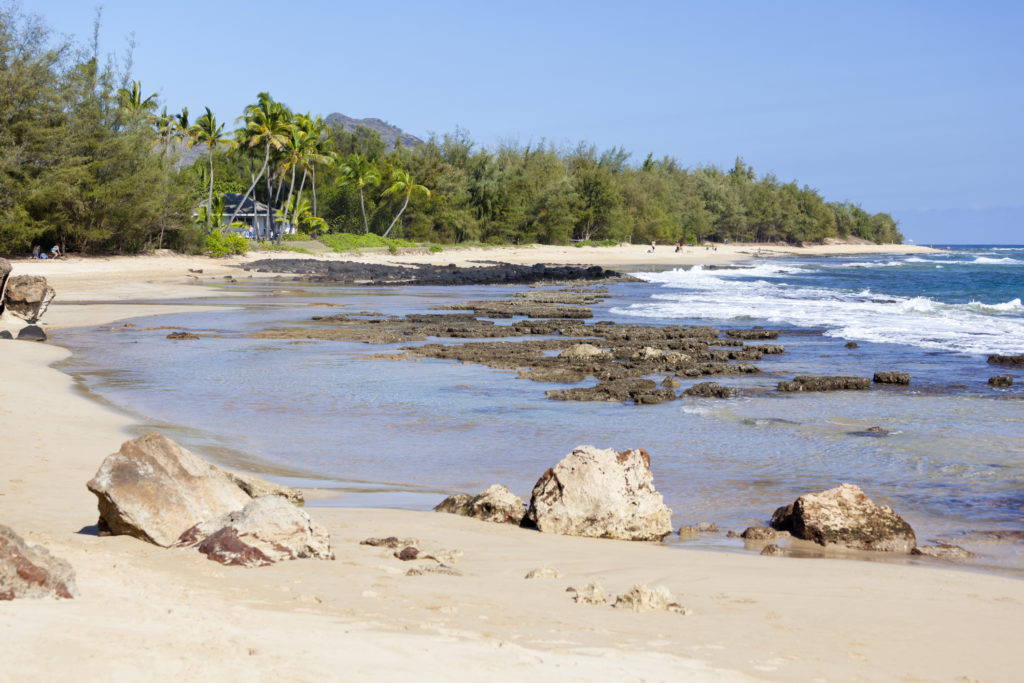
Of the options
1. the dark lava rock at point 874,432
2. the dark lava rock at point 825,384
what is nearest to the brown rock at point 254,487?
the dark lava rock at point 874,432

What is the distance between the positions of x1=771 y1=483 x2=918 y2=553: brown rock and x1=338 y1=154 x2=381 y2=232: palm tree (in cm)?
6087

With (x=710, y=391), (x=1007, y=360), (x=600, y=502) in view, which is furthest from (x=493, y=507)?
(x=1007, y=360)

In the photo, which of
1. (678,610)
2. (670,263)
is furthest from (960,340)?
(670,263)

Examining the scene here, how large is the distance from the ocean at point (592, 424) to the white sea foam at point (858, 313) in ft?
1.37

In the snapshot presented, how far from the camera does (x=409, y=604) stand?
4.65m

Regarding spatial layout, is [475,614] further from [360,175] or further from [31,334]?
[360,175]

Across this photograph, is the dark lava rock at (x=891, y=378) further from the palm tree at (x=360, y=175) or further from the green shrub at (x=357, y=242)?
the palm tree at (x=360, y=175)

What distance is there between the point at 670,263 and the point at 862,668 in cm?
7199

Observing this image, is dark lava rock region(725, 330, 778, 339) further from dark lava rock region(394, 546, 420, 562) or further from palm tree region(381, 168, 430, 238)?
palm tree region(381, 168, 430, 238)

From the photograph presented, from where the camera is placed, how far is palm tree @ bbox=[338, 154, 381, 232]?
66.1 meters

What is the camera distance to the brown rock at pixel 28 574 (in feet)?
13.3

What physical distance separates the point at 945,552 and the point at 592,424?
555cm

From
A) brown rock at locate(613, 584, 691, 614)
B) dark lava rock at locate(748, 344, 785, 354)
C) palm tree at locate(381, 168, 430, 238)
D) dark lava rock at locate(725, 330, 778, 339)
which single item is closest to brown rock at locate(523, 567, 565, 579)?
brown rock at locate(613, 584, 691, 614)

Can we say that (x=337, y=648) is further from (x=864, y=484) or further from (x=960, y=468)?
(x=960, y=468)
